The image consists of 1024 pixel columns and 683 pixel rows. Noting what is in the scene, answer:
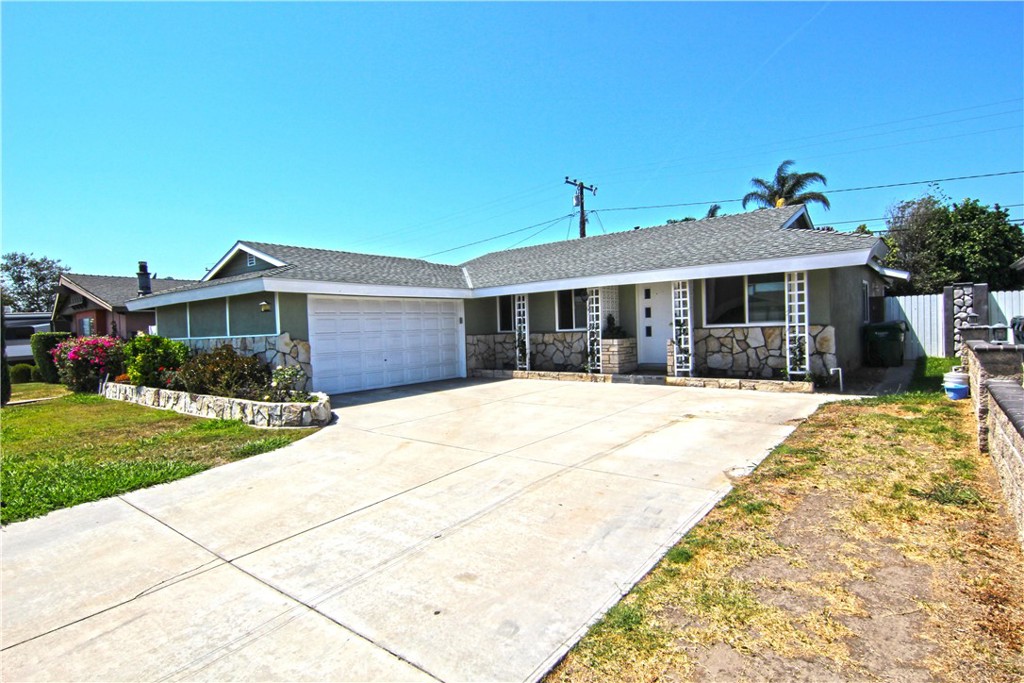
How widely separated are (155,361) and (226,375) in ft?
12.3

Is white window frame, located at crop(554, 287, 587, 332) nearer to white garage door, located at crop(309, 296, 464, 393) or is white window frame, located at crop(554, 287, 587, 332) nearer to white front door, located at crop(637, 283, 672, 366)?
white front door, located at crop(637, 283, 672, 366)

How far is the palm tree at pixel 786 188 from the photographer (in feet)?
90.3

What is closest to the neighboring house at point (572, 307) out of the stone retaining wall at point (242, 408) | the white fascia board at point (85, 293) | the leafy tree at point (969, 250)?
the stone retaining wall at point (242, 408)

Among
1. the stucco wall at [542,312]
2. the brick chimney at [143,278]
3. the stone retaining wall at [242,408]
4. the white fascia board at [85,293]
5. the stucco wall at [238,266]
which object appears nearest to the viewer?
the stone retaining wall at [242,408]

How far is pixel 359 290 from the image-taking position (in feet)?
40.2

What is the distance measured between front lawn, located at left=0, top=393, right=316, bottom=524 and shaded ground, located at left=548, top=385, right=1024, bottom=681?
221 inches

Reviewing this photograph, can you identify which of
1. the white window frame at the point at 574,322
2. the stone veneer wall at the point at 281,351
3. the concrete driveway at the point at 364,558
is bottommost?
the concrete driveway at the point at 364,558

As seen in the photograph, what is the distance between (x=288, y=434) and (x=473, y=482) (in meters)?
4.10

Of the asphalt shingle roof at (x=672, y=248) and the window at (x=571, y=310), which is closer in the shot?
the asphalt shingle roof at (x=672, y=248)

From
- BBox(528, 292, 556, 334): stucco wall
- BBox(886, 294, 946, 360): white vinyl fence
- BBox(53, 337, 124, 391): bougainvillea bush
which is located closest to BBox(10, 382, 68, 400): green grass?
BBox(53, 337, 124, 391): bougainvillea bush

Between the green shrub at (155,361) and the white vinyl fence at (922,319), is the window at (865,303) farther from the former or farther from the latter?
the green shrub at (155,361)

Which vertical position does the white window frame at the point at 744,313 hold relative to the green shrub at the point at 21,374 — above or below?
above

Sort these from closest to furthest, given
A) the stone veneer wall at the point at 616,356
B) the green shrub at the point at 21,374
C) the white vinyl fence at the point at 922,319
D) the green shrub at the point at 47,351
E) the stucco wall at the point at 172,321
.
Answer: the stone veneer wall at the point at 616,356 → the white vinyl fence at the point at 922,319 → the stucco wall at the point at 172,321 → the green shrub at the point at 47,351 → the green shrub at the point at 21,374

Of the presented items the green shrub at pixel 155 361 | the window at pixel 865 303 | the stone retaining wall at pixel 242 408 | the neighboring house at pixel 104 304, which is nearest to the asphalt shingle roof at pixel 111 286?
the neighboring house at pixel 104 304
